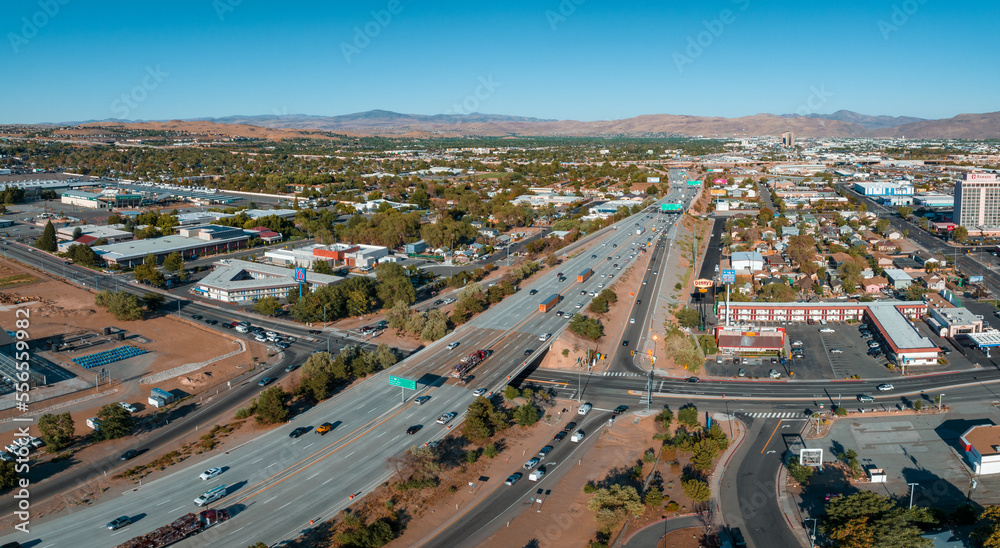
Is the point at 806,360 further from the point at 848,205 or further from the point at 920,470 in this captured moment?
the point at 848,205

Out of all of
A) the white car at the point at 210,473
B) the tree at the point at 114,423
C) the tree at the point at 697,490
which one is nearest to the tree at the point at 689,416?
the tree at the point at 697,490

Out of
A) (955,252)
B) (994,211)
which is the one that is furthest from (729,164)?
(955,252)

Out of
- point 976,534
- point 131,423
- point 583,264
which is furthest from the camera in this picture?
point 583,264

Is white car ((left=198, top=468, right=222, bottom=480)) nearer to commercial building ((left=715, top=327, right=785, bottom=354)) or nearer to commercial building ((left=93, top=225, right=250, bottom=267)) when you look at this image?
commercial building ((left=715, top=327, right=785, bottom=354))

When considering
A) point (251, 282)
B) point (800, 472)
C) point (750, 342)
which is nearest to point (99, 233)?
point (251, 282)

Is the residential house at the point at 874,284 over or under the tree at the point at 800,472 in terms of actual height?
over

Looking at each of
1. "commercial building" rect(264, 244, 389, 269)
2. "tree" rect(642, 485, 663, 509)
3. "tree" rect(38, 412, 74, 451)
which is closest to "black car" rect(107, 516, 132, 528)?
"tree" rect(38, 412, 74, 451)

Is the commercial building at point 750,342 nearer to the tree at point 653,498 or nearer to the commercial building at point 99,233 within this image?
the tree at point 653,498

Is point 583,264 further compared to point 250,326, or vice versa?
point 583,264
